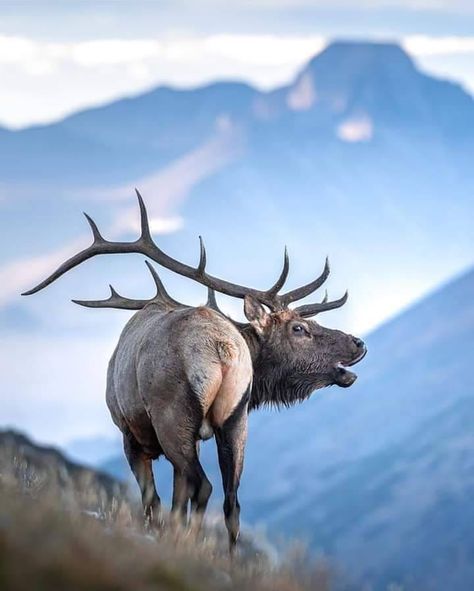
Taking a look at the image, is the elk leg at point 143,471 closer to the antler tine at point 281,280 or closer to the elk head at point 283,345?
the elk head at point 283,345

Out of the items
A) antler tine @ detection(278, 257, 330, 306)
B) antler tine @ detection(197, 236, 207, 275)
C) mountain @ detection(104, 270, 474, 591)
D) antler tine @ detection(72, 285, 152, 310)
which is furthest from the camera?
mountain @ detection(104, 270, 474, 591)

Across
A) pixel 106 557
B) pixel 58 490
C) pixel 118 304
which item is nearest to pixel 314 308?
pixel 118 304

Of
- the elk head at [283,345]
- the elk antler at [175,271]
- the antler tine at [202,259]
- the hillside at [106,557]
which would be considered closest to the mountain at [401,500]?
the elk antler at [175,271]

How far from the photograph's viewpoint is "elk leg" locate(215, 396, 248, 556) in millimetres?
13344

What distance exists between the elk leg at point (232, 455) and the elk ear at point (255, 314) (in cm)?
204

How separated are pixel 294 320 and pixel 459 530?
13564cm

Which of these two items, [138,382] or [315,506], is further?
[315,506]

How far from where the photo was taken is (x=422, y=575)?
143000 mm

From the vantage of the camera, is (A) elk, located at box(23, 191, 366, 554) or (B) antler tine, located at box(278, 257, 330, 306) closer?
(A) elk, located at box(23, 191, 366, 554)

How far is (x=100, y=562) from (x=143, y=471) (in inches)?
254

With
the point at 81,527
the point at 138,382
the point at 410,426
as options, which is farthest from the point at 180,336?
the point at 410,426

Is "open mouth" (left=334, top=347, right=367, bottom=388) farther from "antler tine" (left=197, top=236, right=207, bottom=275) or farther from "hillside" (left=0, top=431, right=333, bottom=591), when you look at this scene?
"hillside" (left=0, top=431, right=333, bottom=591)

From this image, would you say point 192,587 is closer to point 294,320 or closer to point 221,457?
point 221,457

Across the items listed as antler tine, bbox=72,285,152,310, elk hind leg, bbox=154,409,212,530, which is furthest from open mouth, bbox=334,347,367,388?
elk hind leg, bbox=154,409,212,530
